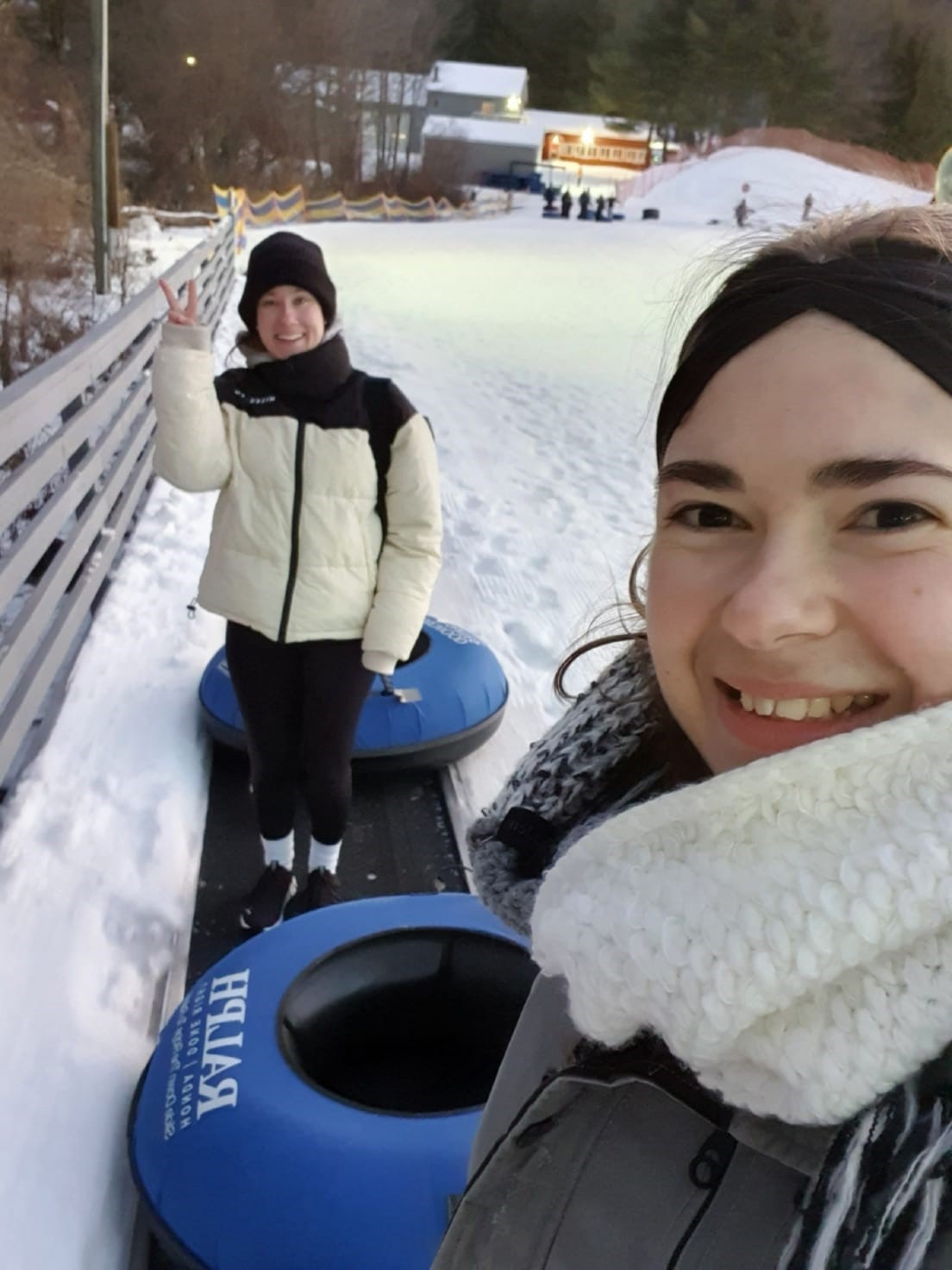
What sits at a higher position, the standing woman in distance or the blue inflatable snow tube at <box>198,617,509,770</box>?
the standing woman in distance

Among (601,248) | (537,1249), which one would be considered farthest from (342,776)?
(601,248)

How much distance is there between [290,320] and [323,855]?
144 cm

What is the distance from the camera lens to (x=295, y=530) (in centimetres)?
250

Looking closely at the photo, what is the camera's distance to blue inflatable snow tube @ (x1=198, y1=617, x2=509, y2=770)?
345 cm

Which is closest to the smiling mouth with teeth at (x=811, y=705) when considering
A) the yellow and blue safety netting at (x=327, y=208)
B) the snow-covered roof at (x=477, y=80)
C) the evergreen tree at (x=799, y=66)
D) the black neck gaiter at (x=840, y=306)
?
the black neck gaiter at (x=840, y=306)

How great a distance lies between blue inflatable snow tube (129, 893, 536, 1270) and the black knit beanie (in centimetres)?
147

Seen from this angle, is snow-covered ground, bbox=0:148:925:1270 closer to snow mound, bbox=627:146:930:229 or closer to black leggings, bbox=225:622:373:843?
black leggings, bbox=225:622:373:843

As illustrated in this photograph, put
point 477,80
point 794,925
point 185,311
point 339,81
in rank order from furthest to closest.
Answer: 1. point 477,80
2. point 339,81
3. point 185,311
4. point 794,925

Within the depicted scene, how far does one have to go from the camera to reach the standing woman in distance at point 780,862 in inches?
22.5

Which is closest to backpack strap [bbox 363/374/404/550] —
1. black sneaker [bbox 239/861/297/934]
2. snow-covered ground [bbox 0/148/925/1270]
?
snow-covered ground [bbox 0/148/925/1270]

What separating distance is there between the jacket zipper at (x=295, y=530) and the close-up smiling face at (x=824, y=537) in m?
1.79

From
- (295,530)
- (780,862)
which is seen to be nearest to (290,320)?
(295,530)

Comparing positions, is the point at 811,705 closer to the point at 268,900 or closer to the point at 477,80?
the point at 268,900

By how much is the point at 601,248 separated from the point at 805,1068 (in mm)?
26599
